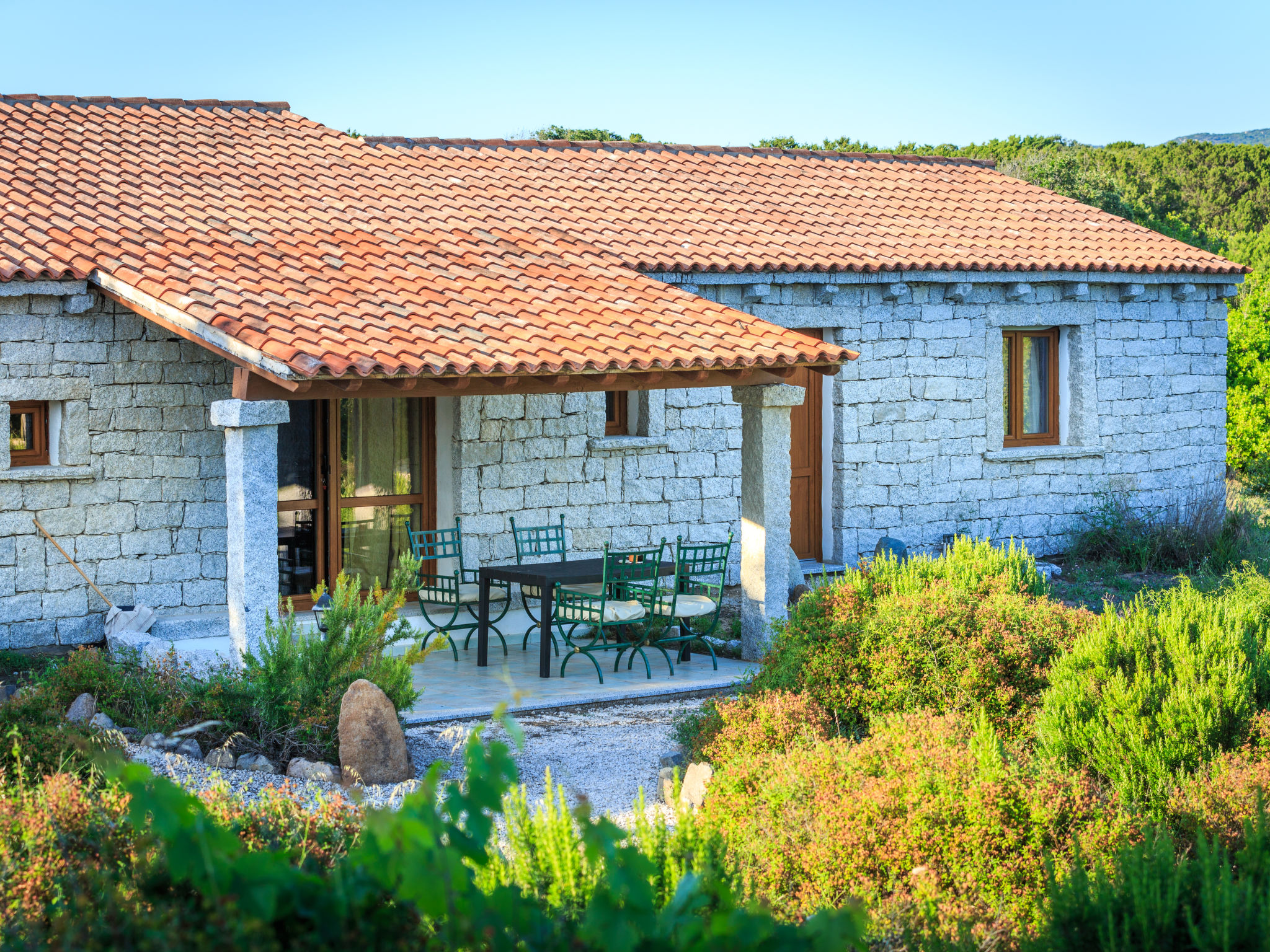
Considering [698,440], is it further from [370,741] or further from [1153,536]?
[370,741]

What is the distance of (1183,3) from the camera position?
21547 mm

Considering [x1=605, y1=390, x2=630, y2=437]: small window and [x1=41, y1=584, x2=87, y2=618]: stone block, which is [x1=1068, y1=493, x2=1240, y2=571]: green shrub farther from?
[x1=41, y1=584, x2=87, y2=618]: stone block

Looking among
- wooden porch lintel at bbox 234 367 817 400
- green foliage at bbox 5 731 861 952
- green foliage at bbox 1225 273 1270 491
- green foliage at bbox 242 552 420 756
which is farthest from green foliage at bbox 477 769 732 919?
green foliage at bbox 1225 273 1270 491

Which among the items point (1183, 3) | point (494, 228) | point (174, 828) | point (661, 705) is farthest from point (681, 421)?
point (1183, 3)

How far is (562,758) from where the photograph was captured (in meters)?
6.39

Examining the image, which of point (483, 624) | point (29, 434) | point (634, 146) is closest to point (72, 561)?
point (29, 434)

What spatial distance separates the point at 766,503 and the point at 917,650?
2.81 metres

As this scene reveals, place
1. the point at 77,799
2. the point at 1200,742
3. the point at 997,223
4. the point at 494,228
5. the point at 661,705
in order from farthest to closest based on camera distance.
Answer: the point at 997,223 < the point at 494,228 < the point at 661,705 < the point at 1200,742 < the point at 77,799

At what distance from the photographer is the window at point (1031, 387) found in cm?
1270

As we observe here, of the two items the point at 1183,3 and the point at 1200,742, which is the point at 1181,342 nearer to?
the point at 1200,742

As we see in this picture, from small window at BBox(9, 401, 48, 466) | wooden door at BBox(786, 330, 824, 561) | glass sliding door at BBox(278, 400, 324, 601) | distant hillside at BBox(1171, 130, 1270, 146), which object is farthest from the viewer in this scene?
distant hillside at BBox(1171, 130, 1270, 146)

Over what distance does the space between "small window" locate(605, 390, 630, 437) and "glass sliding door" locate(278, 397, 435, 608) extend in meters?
1.66

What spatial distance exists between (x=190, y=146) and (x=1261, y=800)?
1029 centimetres

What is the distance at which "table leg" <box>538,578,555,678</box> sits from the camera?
8.09 meters
